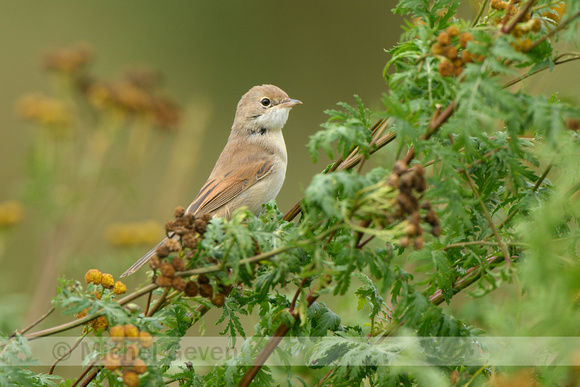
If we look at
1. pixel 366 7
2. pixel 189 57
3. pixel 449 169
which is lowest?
pixel 449 169

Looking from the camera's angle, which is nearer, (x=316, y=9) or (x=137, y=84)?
(x=137, y=84)

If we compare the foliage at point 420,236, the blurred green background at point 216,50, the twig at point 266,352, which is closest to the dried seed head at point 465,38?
the foliage at point 420,236

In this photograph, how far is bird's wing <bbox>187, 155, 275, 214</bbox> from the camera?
4.52m

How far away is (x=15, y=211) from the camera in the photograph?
4320 mm

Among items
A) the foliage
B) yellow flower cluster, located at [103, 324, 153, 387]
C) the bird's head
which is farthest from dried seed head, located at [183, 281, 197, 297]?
the bird's head

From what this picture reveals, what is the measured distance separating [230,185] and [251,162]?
0.83ft

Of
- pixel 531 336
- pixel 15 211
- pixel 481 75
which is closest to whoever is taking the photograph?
pixel 531 336

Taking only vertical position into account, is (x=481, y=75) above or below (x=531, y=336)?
above

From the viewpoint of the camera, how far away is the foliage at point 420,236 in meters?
1.58

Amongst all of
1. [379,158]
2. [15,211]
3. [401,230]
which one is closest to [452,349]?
[401,230]

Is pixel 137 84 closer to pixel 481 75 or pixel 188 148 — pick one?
pixel 188 148

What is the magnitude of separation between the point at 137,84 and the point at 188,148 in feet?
2.16

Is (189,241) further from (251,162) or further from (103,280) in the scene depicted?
(251,162)

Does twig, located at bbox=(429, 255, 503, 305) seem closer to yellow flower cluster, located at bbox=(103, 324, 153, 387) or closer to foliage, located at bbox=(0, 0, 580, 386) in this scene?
foliage, located at bbox=(0, 0, 580, 386)
